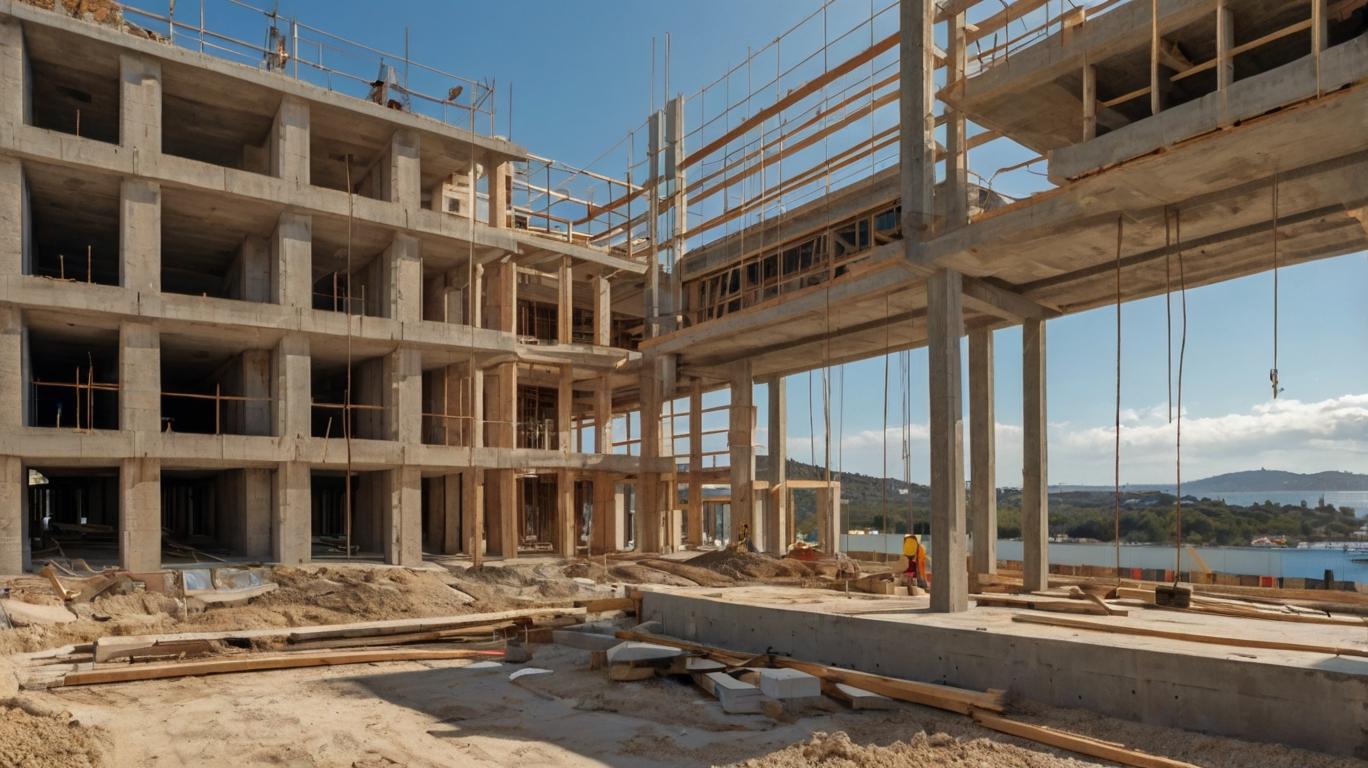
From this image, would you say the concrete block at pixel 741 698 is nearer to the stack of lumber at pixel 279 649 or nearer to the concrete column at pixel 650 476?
the stack of lumber at pixel 279 649

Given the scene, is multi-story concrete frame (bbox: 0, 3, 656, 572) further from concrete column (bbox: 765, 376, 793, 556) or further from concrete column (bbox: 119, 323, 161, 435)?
concrete column (bbox: 765, 376, 793, 556)

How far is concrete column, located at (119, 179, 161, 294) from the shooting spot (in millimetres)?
21281

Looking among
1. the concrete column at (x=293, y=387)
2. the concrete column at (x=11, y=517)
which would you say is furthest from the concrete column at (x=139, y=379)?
the concrete column at (x=293, y=387)

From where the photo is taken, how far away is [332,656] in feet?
46.3

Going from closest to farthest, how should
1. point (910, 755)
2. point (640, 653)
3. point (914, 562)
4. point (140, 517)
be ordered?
1. point (910, 755)
2. point (640, 653)
3. point (914, 562)
4. point (140, 517)

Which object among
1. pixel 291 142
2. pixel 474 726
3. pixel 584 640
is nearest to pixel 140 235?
pixel 291 142

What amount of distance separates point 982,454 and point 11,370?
811 inches

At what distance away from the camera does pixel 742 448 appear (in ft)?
94.6

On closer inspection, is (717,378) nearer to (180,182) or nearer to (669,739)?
(180,182)

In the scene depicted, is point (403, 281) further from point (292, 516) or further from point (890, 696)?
point (890, 696)

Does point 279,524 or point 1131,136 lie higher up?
point 1131,136

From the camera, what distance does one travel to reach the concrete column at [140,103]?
21.4 meters

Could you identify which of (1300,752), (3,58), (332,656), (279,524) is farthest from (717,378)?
(1300,752)

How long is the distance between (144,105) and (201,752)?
17.9 m
